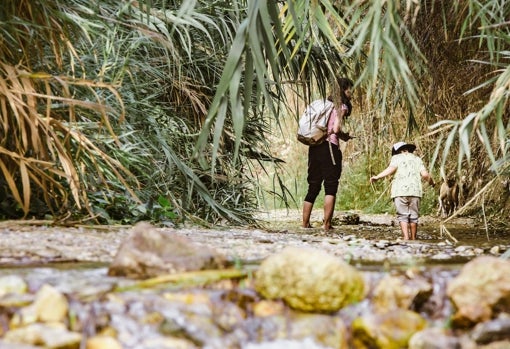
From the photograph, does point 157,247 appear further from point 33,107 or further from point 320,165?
point 320,165

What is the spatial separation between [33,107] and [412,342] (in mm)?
1662

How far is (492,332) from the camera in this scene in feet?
4.81

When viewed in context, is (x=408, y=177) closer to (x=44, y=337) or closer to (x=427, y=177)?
(x=427, y=177)

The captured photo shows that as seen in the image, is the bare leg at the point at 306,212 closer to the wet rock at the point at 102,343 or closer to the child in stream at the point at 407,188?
the child in stream at the point at 407,188

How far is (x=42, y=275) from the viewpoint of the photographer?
168 centimetres

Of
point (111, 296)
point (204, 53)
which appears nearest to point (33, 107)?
point (111, 296)

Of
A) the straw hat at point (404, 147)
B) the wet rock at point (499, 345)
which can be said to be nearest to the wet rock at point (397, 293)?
the wet rock at point (499, 345)

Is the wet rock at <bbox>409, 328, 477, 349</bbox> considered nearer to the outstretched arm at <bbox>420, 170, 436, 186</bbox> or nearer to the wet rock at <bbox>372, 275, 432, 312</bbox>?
the wet rock at <bbox>372, 275, 432, 312</bbox>

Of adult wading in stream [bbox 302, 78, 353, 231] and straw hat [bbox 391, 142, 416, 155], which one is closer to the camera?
straw hat [bbox 391, 142, 416, 155]

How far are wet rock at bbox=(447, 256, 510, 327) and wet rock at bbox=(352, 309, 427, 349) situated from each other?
0.10 m

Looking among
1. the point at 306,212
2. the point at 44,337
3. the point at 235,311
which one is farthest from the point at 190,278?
the point at 306,212

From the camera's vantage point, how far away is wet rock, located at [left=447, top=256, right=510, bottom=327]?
5.09 ft

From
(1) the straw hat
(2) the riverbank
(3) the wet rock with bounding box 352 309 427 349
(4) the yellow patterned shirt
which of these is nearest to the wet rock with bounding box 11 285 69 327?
(2) the riverbank

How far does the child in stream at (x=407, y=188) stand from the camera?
13.9 ft
